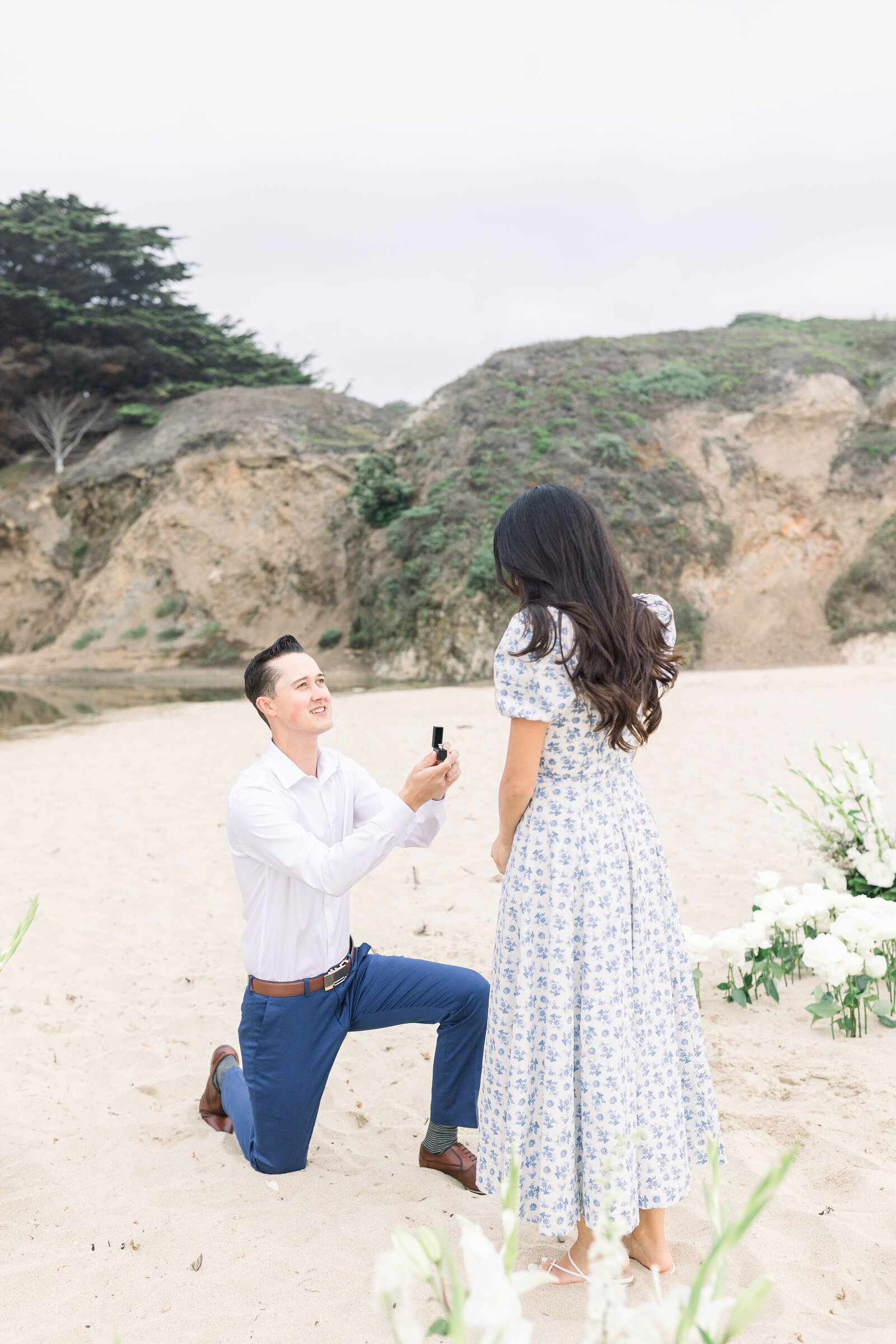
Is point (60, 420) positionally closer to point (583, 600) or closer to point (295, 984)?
point (295, 984)

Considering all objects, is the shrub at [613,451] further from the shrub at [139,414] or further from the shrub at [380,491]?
the shrub at [139,414]

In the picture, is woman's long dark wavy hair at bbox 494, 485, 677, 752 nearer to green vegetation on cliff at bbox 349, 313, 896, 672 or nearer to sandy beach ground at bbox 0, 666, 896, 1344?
sandy beach ground at bbox 0, 666, 896, 1344

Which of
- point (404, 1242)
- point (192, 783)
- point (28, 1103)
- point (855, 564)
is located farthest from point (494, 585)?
point (404, 1242)

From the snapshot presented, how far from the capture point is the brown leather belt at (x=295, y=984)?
9.52ft

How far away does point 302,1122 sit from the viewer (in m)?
3.01

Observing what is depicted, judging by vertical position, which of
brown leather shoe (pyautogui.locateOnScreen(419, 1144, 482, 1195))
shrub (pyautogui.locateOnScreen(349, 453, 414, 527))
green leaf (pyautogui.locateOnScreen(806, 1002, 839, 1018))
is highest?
shrub (pyautogui.locateOnScreen(349, 453, 414, 527))

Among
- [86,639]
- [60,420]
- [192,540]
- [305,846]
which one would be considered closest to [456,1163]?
[305,846]

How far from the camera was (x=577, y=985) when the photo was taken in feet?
7.66

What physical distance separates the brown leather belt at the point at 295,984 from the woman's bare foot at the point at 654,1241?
1094mm

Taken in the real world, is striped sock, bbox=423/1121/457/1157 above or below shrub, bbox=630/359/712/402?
below

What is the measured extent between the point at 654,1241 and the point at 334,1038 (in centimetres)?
109

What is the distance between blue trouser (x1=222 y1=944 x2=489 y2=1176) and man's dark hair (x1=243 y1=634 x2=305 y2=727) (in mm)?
900

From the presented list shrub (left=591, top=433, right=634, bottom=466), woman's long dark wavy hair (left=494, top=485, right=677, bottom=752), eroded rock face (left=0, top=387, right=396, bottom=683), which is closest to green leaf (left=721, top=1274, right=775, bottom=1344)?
woman's long dark wavy hair (left=494, top=485, right=677, bottom=752)

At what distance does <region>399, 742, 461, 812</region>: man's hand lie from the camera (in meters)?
2.67
